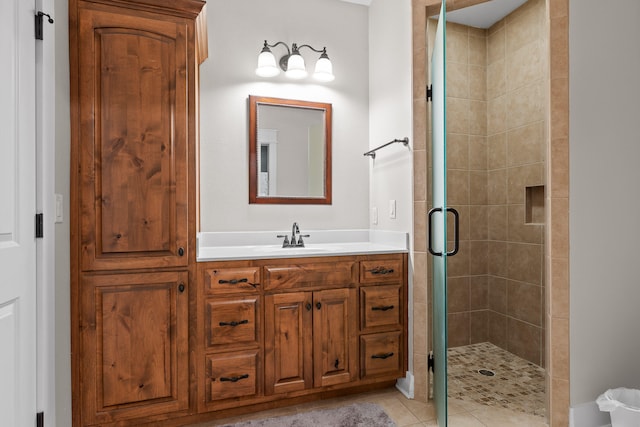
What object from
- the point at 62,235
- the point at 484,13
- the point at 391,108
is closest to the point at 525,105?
the point at 484,13

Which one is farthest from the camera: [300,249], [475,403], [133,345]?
[300,249]

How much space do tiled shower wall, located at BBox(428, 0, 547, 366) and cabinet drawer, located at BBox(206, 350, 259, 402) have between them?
1.91m

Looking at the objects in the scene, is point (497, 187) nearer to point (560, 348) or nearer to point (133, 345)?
A: point (560, 348)

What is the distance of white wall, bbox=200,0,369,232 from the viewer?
8.54 feet

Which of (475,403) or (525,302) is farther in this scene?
(525,302)

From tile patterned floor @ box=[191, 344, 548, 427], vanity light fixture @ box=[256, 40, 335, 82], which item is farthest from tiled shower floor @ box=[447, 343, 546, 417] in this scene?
vanity light fixture @ box=[256, 40, 335, 82]

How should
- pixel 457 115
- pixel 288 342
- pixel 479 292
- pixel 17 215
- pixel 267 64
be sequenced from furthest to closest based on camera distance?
pixel 479 292 → pixel 457 115 → pixel 267 64 → pixel 288 342 → pixel 17 215

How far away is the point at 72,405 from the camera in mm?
1773

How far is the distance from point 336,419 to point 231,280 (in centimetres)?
97

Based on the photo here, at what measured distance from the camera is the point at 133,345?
73.6 inches

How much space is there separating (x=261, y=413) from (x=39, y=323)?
4.10 feet

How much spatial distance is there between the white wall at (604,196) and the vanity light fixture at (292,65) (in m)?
1.50

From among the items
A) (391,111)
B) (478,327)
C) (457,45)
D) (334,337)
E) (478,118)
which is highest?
(457,45)

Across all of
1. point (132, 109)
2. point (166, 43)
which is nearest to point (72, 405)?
point (132, 109)
